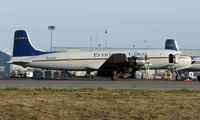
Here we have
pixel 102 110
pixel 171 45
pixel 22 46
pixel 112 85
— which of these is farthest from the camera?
pixel 171 45

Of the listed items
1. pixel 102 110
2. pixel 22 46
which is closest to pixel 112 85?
pixel 102 110

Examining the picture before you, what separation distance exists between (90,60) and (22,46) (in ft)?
29.1

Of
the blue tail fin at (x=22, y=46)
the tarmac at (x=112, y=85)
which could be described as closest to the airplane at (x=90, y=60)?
the blue tail fin at (x=22, y=46)

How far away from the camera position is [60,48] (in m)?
78.2

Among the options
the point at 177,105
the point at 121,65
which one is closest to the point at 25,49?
the point at 121,65

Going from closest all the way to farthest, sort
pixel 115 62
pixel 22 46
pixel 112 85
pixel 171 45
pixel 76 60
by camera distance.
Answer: pixel 112 85, pixel 115 62, pixel 76 60, pixel 22 46, pixel 171 45

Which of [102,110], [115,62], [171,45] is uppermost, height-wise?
[171,45]

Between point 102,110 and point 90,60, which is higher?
point 90,60

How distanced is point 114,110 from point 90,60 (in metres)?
25.8

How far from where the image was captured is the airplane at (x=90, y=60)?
124ft

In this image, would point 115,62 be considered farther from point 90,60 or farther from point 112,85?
point 112,85

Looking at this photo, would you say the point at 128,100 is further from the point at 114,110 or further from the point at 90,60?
the point at 90,60

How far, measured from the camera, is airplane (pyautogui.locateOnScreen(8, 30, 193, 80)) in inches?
1485

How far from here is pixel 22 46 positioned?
40.2m
